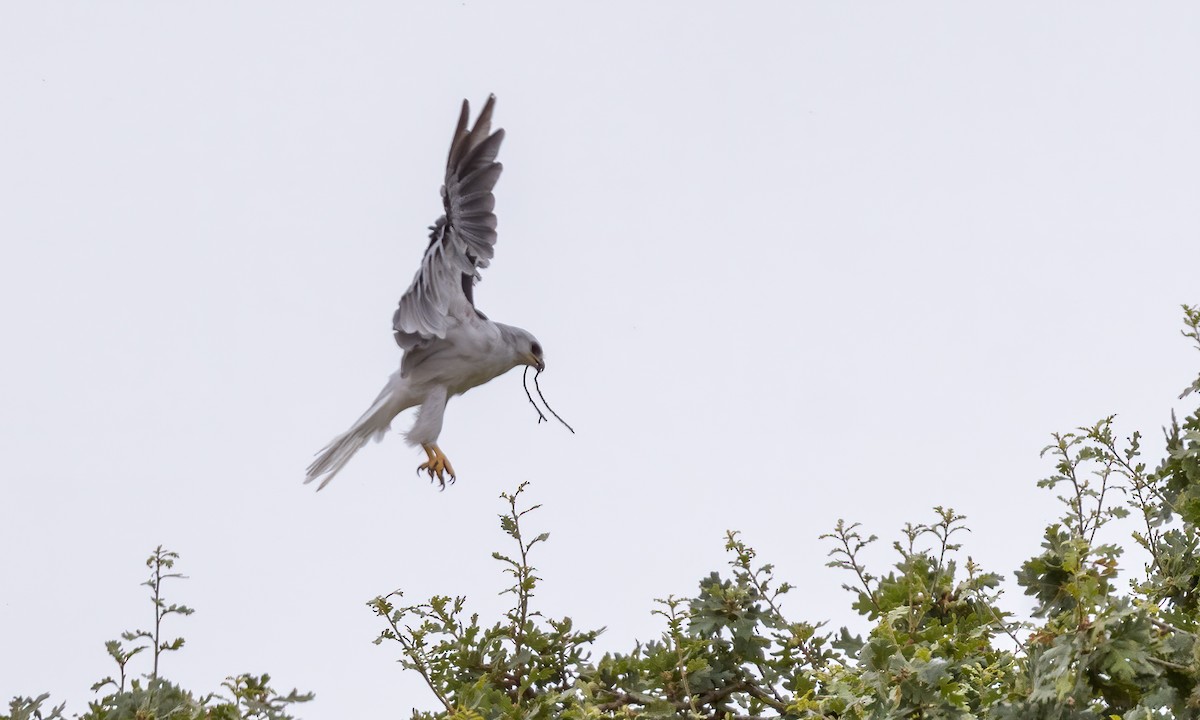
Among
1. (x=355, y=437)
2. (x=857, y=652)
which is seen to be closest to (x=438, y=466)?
(x=355, y=437)

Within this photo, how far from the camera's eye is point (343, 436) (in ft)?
22.3

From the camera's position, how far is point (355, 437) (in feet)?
22.5

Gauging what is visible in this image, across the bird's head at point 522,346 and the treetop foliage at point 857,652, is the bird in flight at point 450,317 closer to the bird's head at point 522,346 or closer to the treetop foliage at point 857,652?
the bird's head at point 522,346

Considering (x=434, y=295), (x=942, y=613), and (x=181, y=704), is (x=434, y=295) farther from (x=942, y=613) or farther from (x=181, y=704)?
(x=942, y=613)

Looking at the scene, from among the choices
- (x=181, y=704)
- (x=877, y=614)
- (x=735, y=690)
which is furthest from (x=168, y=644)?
(x=877, y=614)

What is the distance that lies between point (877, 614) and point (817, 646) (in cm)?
27

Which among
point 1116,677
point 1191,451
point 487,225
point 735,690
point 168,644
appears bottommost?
point 1116,677

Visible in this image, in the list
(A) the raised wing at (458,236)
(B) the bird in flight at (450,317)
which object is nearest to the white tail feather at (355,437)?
(B) the bird in flight at (450,317)

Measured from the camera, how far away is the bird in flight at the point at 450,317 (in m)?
6.34

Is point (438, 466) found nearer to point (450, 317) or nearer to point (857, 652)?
point (450, 317)

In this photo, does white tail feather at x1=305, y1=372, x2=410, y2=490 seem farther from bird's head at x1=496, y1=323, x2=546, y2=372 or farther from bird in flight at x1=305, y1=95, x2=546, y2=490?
bird's head at x1=496, y1=323, x2=546, y2=372

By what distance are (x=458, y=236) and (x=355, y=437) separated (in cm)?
127

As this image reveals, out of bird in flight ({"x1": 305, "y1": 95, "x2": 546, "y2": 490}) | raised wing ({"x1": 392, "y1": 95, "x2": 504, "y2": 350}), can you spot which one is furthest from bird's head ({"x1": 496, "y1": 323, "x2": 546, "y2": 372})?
raised wing ({"x1": 392, "y1": 95, "x2": 504, "y2": 350})

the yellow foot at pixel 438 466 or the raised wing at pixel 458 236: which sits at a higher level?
the raised wing at pixel 458 236
